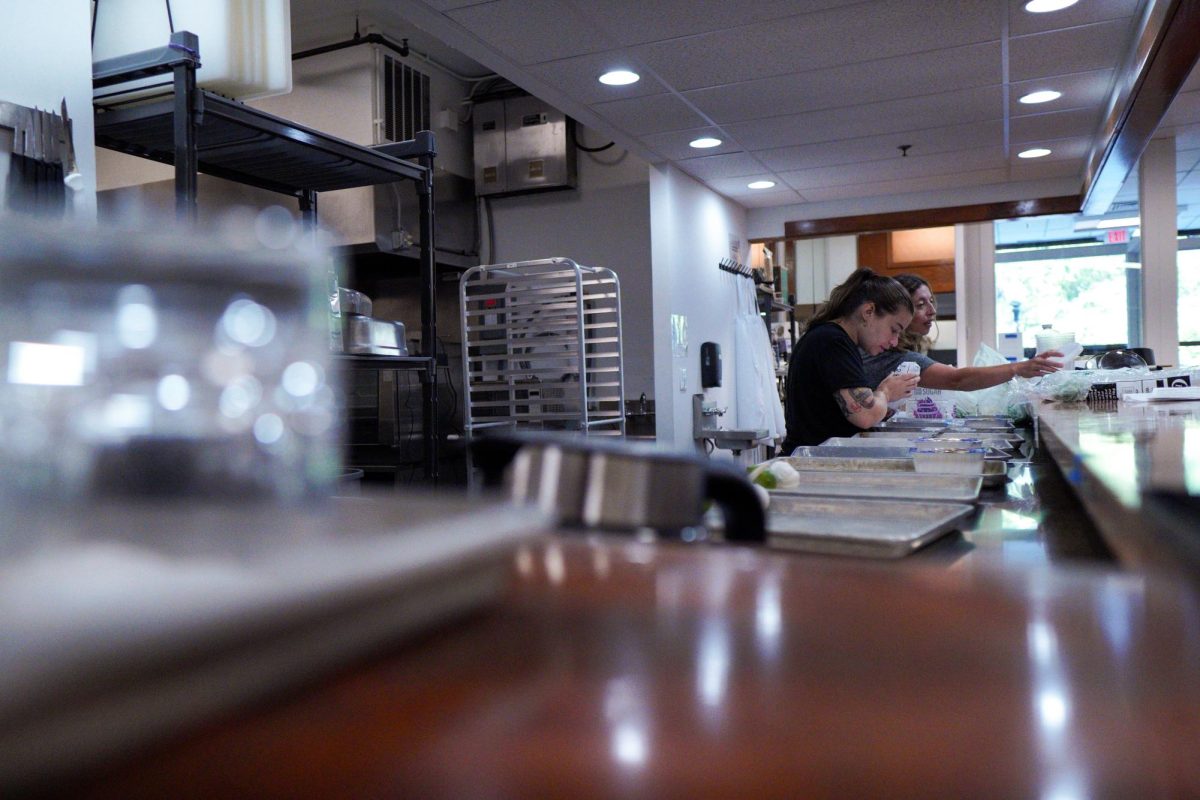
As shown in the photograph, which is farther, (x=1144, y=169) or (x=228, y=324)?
(x=1144, y=169)

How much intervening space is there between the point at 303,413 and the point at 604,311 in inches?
203

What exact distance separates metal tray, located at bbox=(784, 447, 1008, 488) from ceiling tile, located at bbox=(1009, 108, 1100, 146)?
3.94 m

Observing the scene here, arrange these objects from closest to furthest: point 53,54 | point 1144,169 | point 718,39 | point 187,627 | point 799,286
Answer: point 187,627 → point 53,54 → point 718,39 → point 1144,169 → point 799,286

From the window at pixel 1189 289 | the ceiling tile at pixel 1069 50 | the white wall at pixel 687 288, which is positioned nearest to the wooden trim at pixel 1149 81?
the ceiling tile at pixel 1069 50

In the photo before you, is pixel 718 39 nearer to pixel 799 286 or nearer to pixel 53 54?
pixel 53 54

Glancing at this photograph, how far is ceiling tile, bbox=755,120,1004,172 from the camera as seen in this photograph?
17.6ft

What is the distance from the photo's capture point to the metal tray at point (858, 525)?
3.33 ft

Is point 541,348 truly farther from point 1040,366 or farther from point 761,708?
point 761,708

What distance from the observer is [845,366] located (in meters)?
3.50

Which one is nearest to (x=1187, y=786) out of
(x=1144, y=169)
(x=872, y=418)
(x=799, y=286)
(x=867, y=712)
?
(x=867, y=712)

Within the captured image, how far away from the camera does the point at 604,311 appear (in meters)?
5.66

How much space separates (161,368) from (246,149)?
2205 millimetres

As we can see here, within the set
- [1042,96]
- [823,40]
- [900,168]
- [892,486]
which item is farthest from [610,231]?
[892,486]

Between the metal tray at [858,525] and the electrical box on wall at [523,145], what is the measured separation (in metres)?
5.18
